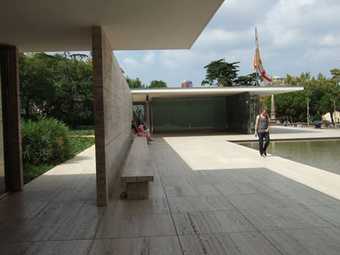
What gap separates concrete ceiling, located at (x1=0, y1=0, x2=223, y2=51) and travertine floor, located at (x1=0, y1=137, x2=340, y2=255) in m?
2.94

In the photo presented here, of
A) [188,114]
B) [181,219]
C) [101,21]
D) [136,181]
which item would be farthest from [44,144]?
[188,114]

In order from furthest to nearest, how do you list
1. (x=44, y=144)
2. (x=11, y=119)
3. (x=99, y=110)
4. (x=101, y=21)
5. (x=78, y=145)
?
(x=78, y=145)
(x=44, y=144)
(x=11, y=119)
(x=99, y=110)
(x=101, y=21)

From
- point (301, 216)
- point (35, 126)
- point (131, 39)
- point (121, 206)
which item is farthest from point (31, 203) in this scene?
point (35, 126)

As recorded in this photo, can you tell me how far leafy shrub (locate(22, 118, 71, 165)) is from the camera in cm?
1297

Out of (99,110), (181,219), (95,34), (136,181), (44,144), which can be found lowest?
(181,219)

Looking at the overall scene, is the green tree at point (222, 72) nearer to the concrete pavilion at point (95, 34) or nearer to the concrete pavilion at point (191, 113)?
the concrete pavilion at point (191, 113)

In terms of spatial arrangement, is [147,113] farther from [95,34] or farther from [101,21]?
[101,21]

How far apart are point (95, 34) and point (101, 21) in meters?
0.31

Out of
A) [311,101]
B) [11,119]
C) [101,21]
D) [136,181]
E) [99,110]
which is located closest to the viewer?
[101,21]

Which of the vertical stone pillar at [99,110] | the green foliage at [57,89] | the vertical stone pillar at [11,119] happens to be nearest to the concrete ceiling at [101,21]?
the vertical stone pillar at [99,110]

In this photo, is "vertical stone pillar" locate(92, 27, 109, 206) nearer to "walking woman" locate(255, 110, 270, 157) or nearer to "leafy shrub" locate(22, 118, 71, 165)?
"leafy shrub" locate(22, 118, 71, 165)

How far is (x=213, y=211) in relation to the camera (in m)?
6.12

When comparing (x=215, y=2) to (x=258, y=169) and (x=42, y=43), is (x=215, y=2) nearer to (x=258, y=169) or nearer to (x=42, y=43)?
(x=42, y=43)

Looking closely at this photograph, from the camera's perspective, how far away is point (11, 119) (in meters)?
8.10
